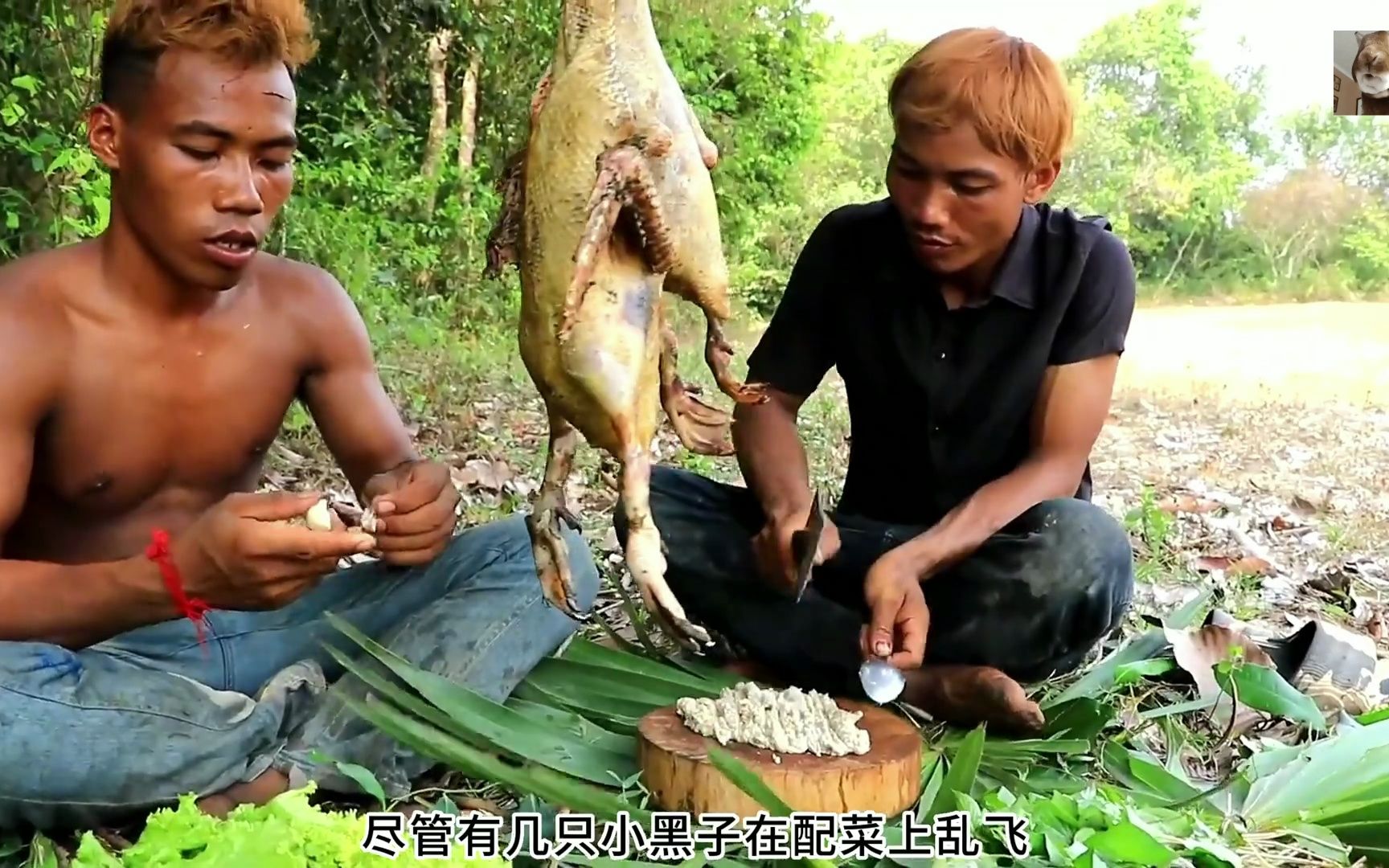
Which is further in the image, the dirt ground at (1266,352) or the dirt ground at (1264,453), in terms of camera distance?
the dirt ground at (1266,352)

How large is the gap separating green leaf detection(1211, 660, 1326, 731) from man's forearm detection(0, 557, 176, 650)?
1.68 metres

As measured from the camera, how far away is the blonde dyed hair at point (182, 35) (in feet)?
5.48

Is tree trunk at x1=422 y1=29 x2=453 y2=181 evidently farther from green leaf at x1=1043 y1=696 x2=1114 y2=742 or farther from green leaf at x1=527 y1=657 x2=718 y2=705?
green leaf at x1=1043 y1=696 x2=1114 y2=742

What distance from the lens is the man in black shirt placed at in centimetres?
191

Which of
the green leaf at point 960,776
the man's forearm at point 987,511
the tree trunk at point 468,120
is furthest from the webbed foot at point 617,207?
the tree trunk at point 468,120

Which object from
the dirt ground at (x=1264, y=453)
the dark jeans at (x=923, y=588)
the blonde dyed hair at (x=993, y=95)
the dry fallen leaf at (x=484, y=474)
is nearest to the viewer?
the blonde dyed hair at (x=993, y=95)

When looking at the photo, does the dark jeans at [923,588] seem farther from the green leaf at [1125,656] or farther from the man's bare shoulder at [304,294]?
the man's bare shoulder at [304,294]

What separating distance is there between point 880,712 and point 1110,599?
522 millimetres

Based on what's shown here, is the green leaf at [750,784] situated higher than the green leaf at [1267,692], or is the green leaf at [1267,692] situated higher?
the green leaf at [750,784]

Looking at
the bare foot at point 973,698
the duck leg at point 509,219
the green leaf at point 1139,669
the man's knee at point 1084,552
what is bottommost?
the green leaf at point 1139,669

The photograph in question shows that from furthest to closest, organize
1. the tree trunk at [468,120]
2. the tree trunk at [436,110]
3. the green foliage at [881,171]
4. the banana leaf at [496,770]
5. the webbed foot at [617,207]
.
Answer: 1. the tree trunk at [468,120]
2. the tree trunk at [436,110]
3. the green foliage at [881,171]
4. the banana leaf at [496,770]
5. the webbed foot at [617,207]

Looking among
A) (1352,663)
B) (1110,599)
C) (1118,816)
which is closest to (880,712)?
(1118,816)

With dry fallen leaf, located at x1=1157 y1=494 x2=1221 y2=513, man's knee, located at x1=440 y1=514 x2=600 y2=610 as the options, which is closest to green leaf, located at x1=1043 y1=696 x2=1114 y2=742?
man's knee, located at x1=440 y1=514 x2=600 y2=610

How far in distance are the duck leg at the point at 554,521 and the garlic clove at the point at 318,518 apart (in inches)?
12.1
